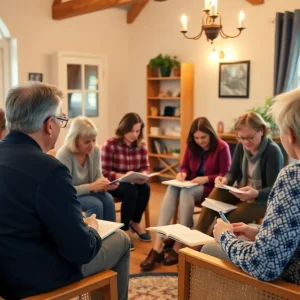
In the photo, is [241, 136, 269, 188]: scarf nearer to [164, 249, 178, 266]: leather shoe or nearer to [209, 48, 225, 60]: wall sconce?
[164, 249, 178, 266]: leather shoe

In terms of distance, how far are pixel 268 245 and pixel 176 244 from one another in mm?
1848

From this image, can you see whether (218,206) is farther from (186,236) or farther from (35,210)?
(35,210)

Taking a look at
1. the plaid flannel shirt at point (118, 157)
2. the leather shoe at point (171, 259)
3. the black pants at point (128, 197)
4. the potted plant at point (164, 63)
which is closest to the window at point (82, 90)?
the potted plant at point (164, 63)

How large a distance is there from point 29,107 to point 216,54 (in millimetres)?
4238

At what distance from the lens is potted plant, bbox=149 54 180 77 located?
574cm

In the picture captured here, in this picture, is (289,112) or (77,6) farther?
(77,6)

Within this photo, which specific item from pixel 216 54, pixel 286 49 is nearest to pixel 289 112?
pixel 286 49

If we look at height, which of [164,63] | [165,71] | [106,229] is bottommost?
[106,229]

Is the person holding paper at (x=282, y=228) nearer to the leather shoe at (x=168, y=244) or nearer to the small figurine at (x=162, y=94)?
the leather shoe at (x=168, y=244)

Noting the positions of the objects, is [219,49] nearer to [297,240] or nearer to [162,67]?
[162,67]

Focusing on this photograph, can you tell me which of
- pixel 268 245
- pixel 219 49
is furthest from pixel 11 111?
pixel 219 49

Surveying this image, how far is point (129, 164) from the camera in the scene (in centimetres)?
358

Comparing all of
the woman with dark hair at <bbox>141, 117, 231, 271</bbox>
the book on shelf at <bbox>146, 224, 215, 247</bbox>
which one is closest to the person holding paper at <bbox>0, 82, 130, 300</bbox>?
the book on shelf at <bbox>146, 224, 215, 247</bbox>

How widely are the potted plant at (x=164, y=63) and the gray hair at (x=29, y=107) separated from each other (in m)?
4.31
